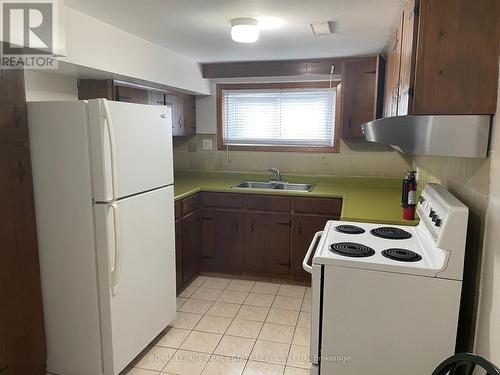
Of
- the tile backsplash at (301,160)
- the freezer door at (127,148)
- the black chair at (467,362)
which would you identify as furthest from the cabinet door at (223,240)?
the black chair at (467,362)

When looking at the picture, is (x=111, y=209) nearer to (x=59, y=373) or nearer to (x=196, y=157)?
(x=59, y=373)

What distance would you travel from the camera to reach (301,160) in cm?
399

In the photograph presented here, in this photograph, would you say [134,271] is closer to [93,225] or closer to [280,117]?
[93,225]

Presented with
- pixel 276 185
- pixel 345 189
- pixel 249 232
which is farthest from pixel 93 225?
pixel 345 189

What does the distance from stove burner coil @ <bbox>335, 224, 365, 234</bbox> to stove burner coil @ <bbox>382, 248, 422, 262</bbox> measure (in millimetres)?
337

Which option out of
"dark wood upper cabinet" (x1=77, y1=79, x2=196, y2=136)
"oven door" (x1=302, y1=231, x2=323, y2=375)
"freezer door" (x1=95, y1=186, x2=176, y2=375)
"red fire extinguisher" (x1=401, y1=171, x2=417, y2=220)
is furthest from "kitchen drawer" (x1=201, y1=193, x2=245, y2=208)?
"oven door" (x1=302, y1=231, x2=323, y2=375)

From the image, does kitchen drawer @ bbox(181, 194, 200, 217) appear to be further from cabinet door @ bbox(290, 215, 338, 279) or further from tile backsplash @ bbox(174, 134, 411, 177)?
cabinet door @ bbox(290, 215, 338, 279)

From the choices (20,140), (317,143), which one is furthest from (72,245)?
(317,143)

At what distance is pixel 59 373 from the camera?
2.17 meters

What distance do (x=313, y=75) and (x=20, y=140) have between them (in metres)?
2.65

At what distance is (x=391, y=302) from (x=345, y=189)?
2.01 metres

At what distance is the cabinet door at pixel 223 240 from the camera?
3.60m

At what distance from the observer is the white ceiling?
6.44ft

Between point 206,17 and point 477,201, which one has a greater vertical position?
point 206,17
